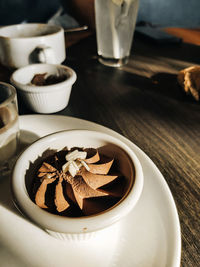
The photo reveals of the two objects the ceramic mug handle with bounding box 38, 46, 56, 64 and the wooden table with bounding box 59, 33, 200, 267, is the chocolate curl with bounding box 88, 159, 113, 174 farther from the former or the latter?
the ceramic mug handle with bounding box 38, 46, 56, 64

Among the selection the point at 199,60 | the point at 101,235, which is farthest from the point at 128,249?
the point at 199,60

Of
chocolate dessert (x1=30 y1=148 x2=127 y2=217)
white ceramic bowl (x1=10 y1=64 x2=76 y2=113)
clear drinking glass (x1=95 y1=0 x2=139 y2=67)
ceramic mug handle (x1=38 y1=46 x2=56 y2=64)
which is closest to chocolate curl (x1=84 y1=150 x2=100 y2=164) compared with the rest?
chocolate dessert (x1=30 y1=148 x2=127 y2=217)

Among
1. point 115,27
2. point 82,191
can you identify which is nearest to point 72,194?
point 82,191

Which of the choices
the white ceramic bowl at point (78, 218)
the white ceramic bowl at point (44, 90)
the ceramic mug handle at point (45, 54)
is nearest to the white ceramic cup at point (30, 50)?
the ceramic mug handle at point (45, 54)

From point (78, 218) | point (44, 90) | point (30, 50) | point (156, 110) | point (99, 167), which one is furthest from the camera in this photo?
point (30, 50)

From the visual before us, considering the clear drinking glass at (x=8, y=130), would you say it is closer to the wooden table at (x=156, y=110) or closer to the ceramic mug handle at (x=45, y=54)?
the wooden table at (x=156, y=110)

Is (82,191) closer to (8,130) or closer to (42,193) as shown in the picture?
(42,193)
